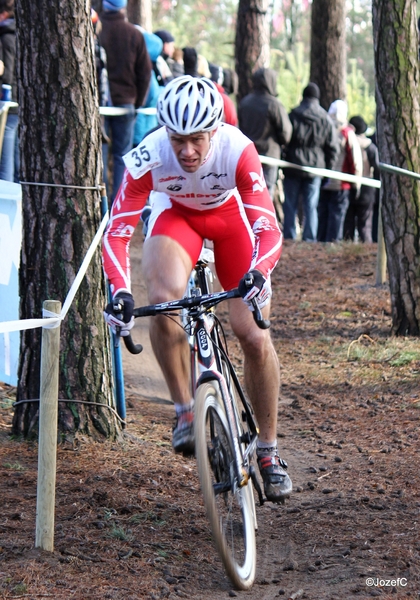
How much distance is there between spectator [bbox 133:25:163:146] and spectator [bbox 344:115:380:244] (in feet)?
11.9

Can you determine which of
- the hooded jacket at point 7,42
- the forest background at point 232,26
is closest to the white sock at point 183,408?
the hooded jacket at point 7,42

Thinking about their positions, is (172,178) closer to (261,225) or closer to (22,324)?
(261,225)

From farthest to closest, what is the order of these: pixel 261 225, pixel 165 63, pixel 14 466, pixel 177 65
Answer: pixel 177 65, pixel 165 63, pixel 14 466, pixel 261 225

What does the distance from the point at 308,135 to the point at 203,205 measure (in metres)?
8.36

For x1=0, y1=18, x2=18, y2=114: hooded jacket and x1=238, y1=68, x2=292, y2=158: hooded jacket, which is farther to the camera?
x1=238, y1=68, x2=292, y2=158: hooded jacket

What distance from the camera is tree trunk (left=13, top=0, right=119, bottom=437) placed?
5.34 m

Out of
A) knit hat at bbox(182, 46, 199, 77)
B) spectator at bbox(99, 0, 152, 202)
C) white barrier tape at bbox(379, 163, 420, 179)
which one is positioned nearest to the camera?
white barrier tape at bbox(379, 163, 420, 179)

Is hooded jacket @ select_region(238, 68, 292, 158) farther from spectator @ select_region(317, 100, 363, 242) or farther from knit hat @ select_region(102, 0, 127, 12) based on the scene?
knit hat @ select_region(102, 0, 127, 12)

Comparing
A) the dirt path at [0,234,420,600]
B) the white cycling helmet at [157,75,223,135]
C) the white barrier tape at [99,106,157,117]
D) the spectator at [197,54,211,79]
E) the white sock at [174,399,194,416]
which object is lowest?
the dirt path at [0,234,420,600]

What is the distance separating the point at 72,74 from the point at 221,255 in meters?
1.51

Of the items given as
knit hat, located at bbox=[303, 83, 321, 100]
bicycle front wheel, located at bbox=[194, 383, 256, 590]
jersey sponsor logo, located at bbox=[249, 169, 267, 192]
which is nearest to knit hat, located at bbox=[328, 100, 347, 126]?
knit hat, located at bbox=[303, 83, 321, 100]

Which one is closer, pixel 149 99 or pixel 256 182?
pixel 256 182

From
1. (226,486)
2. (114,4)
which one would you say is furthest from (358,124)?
(226,486)

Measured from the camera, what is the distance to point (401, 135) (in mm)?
8398
